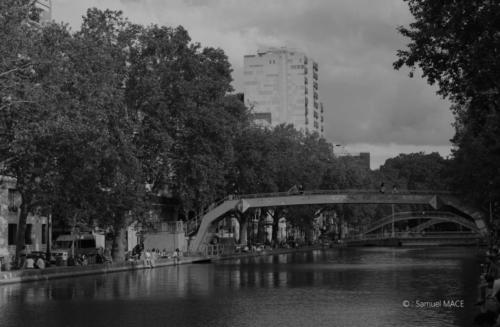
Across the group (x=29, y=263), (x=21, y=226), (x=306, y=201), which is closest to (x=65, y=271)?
(x=29, y=263)

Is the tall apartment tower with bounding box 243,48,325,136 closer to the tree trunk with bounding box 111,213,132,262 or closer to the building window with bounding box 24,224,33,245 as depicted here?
the building window with bounding box 24,224,33,245

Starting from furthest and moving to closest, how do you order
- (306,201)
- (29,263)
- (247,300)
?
(306,201), (29,263), (247,300)

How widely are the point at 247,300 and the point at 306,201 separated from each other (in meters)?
56.9

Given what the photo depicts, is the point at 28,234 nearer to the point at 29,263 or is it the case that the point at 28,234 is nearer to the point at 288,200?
the point at 29,263

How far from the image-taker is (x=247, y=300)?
33406mm

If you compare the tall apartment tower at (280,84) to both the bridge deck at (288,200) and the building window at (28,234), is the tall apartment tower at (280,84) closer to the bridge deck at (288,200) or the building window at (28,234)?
the bridge deck at (288,200)

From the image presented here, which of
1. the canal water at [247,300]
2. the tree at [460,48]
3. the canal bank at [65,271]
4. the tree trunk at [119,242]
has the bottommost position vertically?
the canal water at [247,300]

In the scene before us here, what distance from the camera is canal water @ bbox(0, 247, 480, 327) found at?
86.1 ft

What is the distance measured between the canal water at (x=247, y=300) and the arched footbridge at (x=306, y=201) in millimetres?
34492

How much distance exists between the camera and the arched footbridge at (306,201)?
84.4m

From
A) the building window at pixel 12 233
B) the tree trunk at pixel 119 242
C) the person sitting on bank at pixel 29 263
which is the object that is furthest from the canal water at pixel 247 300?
the building window at pixel 12 233

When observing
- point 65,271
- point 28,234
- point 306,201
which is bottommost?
point 65,271

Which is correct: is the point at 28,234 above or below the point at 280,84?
below

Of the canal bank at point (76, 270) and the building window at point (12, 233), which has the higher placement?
the building window at point (12, 233)
